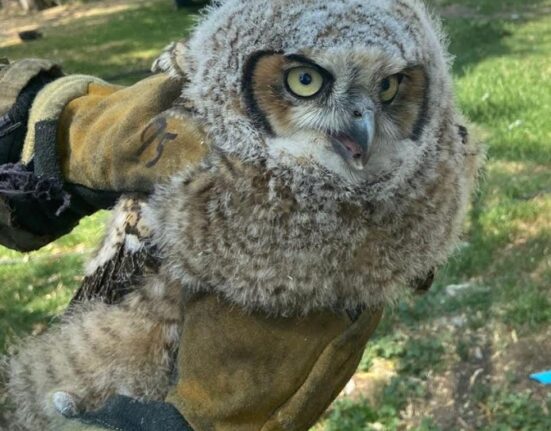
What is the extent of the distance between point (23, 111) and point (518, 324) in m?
2.82

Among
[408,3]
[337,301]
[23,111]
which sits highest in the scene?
[408,3]

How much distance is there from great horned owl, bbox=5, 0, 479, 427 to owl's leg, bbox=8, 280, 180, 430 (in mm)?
34

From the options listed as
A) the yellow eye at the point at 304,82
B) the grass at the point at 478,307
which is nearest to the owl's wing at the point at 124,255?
the yellow eye at the point at 304,82

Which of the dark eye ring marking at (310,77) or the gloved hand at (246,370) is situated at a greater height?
the dark eye ring marking at (310,77)

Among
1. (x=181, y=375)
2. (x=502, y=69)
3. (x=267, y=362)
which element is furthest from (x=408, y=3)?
(x=502, y=69)

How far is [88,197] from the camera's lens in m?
2.17

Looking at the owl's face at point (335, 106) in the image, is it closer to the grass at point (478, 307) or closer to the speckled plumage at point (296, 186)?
the speckled plumage at point (296, 186)

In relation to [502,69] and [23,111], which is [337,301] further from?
[502,69]

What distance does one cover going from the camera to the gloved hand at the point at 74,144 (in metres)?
1.90

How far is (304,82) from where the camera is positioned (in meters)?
1.75

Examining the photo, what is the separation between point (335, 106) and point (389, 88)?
15 cm

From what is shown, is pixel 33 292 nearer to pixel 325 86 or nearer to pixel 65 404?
pixel 65 404

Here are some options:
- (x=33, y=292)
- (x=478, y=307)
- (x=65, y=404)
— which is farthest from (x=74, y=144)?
(x=33, y=292)

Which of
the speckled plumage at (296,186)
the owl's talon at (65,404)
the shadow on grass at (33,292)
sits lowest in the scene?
the shadow on grass at (33,292)
